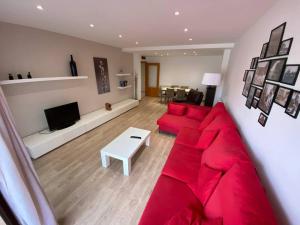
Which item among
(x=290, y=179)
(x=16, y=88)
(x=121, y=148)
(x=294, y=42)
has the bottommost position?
(x=121, y=148)

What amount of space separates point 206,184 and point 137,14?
241cm

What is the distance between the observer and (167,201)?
1.26 m

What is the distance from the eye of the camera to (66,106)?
3.12m

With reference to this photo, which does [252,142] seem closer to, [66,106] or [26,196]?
[26,196]

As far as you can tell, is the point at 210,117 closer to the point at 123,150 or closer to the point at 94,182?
the point at 123,150

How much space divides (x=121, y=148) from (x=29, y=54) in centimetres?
253

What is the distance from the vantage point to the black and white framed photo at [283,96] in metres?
1.07

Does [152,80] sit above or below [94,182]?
above

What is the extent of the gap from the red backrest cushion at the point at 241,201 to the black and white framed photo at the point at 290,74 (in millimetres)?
777

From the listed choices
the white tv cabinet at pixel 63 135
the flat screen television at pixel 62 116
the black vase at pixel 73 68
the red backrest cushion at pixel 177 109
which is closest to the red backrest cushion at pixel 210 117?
the red backrest cushion at pixel 177 109

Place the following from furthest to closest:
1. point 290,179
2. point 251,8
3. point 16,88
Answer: point 16,88 → point 251,8 → point 290,179

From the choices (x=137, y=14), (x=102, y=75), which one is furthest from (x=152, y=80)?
(x=137, y=14)

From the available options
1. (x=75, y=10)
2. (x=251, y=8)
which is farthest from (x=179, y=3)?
(x=75, y=10)

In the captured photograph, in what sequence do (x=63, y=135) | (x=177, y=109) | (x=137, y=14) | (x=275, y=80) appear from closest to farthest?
(x=275, y=80) → (x=137, y=14) → (x=63, y=135) → (x=177, y=109)
